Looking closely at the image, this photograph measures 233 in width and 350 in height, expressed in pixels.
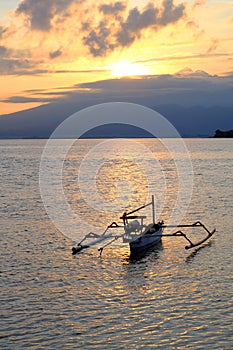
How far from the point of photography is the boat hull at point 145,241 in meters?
38.2

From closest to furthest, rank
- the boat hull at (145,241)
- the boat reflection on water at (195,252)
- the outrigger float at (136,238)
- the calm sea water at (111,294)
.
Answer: the calm sea water at (111,294) → the boat reflection on water at (195,252) → the boat hull at (145,241) → the outrigger float at (136,238)

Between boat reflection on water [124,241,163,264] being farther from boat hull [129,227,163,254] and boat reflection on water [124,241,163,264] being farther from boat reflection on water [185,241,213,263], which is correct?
boat reflection on water [185,241,213,263]

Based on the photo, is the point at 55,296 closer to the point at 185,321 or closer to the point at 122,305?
the point at 122,305

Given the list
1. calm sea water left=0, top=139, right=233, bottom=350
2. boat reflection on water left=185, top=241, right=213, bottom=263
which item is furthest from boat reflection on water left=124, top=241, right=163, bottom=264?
boat reflection on water left=185, top=241, right=213, bottom=263

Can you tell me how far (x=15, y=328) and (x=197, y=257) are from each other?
56.4ft

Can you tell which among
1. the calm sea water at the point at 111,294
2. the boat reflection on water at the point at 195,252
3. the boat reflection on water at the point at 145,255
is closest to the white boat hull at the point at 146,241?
the boat reflection on water at the point at 145,255

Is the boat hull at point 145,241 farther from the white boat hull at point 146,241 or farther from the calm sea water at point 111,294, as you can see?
the calm sea water at point 111,294

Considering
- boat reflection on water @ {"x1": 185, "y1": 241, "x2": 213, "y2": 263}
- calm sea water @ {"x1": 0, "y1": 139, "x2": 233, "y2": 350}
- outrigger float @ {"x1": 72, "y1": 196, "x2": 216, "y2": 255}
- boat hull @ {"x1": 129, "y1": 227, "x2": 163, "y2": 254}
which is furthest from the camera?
outrigger float @ {"x1": 72, "y1": 196, "x2": 216, "y2": 255}

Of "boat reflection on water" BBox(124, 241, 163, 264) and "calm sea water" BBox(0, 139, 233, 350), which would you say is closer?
"calm sea water" BBox(0, 139, 233, 350)

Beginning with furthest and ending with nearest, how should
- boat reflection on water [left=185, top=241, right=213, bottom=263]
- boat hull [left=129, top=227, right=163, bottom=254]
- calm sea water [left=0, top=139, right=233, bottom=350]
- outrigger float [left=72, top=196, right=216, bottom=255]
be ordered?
1. outrigger float [left=72, top=196, right=216, bottom=255]
2. boat hull [left=129, top=227, right=163, bottom=254]
3. boat reflection on water [left=185, top=241, right=213, bottom=263]
4. calm sea water [left=0, top=139, right=233, bottom=350]

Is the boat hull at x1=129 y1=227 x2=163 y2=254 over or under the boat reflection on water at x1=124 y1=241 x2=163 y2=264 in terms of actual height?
over

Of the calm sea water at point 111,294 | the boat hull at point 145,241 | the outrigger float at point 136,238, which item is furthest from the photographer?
the outrigger float at point 136,238

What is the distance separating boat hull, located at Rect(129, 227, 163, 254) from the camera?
3816 centimetres

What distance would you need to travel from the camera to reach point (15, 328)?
78.8ft
